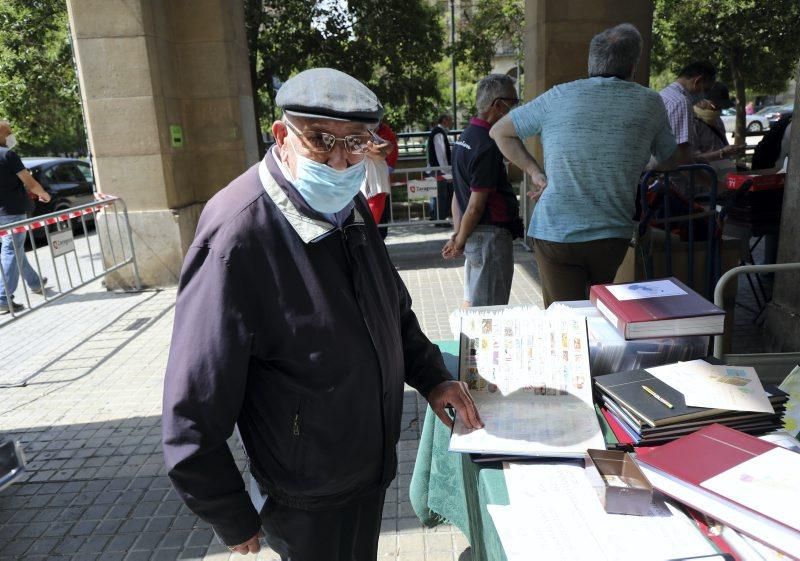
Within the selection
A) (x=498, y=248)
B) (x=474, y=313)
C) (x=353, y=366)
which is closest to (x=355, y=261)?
(x=353, y=366)

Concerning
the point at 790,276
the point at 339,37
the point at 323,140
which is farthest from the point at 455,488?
the point at 339,37

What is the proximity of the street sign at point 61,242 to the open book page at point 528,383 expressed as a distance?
5770mm

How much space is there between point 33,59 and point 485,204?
38.0ft

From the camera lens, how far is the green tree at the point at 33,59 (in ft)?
37.2

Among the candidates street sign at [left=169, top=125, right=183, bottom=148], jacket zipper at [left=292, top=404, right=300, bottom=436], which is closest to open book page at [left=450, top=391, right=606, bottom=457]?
jacket zipper at [left=292, top=404, right=300, bottom=436]

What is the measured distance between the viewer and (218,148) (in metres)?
7.97

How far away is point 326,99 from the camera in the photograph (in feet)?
Answer: 4.71

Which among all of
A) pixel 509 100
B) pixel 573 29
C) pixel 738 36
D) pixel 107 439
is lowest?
pixel 107 439

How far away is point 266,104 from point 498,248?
12978 millimetres

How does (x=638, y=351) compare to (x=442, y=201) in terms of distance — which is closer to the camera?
(x=638, y=351)

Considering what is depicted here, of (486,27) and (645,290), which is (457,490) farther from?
(486,27)

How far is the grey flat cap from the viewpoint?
4.71ft

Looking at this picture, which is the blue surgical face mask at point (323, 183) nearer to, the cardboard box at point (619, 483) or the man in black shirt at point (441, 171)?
the cardboard box at point (619, 483)

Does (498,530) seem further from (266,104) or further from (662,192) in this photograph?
(266,104)
